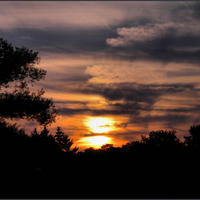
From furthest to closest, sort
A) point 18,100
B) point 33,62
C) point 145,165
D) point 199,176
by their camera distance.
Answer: point 33,62, point 18,100, point 145,165, point 199,176

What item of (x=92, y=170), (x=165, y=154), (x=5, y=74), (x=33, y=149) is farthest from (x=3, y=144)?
(x=165, y=154)

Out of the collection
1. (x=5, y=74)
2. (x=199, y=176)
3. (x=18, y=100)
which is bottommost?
(x=199, y=176)

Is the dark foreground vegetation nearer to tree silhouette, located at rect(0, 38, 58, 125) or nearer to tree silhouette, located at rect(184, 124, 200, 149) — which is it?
tree silhouette, located at rect(0, 38, 58, 125)

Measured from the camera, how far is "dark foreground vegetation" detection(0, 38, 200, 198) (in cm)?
1661

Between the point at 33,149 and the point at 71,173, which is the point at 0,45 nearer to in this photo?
the point at 33,149

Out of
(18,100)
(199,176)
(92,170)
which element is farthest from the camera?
(18,100)

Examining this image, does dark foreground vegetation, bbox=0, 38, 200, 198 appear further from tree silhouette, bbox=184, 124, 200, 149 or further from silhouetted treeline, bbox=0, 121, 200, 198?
tree silhouette, bbox=184, 124, 200, 149

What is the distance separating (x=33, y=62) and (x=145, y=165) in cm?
1919

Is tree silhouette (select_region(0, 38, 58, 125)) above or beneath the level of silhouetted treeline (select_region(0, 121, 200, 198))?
above

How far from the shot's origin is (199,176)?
17359 millimetres

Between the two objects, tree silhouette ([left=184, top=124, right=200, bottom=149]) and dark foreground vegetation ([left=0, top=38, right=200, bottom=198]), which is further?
tree silhouette ([left=184, top=124, right=200, bottom=149])

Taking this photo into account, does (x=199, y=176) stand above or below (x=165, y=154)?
below

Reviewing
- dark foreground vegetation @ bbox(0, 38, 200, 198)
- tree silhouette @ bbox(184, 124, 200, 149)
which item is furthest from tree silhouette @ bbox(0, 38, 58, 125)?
tree silhouette @ bbox(184, 124, 200, 149)

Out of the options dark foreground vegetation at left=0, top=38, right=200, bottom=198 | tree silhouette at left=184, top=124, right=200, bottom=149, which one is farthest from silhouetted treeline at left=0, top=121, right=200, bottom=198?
tree silhouette at left=184, top=124, right=200, bottom=149
